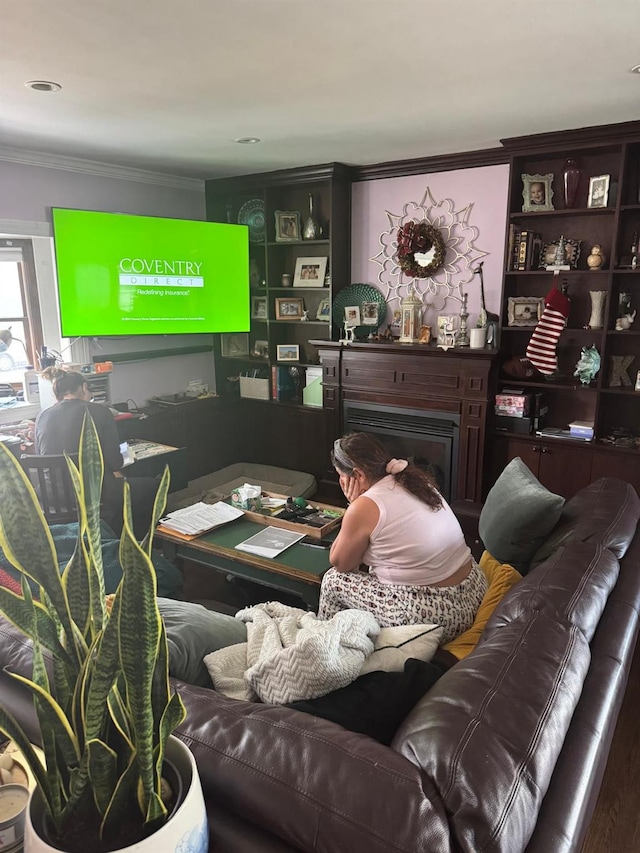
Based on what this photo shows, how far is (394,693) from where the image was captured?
1.33 meters

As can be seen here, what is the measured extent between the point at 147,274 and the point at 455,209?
215 cm

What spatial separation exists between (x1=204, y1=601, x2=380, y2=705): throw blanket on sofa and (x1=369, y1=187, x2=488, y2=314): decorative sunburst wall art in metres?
3.02

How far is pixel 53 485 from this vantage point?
115 inches

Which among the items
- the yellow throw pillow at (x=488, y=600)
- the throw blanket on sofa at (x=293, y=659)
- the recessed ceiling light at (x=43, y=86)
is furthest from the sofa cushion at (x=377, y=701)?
the recessed ceiling light at (x=43, y=86)

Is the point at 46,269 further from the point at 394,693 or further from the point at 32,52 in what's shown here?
the point at 394,693

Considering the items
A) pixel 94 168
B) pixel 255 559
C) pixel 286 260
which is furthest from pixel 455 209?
pixel 255 559

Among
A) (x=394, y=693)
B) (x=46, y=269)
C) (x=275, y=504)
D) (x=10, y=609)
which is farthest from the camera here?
(x=46, y=269)

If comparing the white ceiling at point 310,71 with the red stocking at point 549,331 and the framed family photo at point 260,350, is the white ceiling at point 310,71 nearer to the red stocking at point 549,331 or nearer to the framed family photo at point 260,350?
the red stocking at point 549,331

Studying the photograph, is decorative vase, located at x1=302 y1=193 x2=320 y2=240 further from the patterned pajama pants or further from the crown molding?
the patterned pajama pants

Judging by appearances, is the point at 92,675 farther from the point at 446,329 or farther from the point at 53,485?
the point at 446,329

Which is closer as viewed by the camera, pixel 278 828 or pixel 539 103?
pixel 278 828

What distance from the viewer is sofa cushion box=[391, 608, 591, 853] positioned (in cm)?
93

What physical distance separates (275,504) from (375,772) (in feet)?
7.06

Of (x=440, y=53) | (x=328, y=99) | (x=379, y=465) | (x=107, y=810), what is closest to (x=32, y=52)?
(x=328, y=99)
